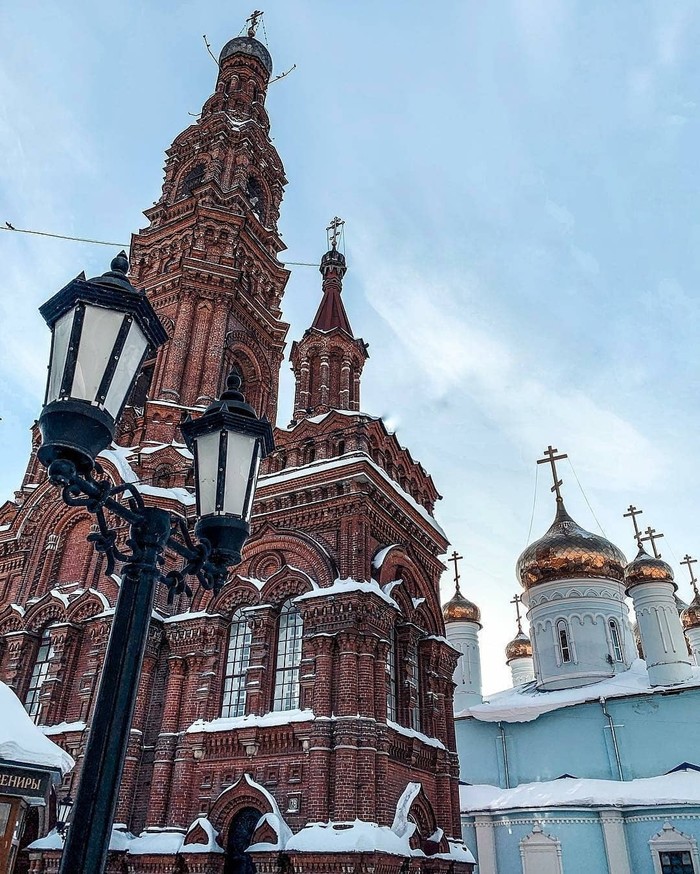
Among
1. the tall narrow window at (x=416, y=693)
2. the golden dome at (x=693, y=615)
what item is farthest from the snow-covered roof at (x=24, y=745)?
the golden dome at (x=693, y=615)

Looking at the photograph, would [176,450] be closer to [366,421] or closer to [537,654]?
[366,421]

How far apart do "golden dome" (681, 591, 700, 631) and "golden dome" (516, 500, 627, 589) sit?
5.71 metres

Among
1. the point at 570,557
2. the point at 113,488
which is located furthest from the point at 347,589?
the point at 570,557

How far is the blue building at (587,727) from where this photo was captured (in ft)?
67.2

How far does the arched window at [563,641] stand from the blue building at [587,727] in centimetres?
5

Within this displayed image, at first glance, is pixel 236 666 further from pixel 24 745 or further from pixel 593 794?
pixel 593 794

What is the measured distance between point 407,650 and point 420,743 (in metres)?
1.80

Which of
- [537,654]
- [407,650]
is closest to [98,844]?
[407,650]

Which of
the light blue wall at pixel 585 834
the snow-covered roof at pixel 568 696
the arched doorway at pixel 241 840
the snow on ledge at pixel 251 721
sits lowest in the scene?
the arched doorway at pixel 241 840

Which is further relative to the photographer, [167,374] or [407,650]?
[167,374]

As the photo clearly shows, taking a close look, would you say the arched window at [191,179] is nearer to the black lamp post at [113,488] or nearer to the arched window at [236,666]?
the arched window at [236,666]

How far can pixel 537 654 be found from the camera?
3009cm

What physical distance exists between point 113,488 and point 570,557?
27.3 meters

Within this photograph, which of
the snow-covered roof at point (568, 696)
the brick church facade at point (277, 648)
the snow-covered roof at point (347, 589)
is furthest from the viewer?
the snow-covered roof at point (568, 696)
